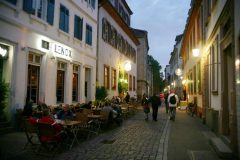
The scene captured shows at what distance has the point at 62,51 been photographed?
16.8 m

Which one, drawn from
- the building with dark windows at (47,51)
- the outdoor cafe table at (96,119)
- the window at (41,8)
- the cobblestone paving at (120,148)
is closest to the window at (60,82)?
the building with dark windows at (47,51)

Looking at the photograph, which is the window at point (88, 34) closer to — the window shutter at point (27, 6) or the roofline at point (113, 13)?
the roofline at point (113, 13)

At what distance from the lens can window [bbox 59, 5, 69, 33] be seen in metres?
16.9

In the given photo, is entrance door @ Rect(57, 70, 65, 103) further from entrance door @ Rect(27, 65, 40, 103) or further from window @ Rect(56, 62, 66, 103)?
entrance door @ Rect(27, 65, 40, 103)

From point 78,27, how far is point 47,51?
16.8 feet

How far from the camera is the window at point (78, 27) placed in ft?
62.7

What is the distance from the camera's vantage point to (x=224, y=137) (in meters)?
9.80

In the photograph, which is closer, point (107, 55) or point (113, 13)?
point (107, 55)

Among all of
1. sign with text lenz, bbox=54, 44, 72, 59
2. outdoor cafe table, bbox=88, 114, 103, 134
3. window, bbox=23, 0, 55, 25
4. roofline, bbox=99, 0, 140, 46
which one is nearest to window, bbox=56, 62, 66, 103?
sign with text lenz, bbox=54, 44, 72, 59

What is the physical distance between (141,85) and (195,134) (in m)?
37.1

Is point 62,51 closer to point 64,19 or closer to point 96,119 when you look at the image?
point 64,19

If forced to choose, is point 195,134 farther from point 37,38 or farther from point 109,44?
point 109,44

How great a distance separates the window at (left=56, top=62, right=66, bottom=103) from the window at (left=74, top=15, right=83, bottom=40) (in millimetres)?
2780

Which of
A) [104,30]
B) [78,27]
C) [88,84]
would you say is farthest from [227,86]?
[104,30]
